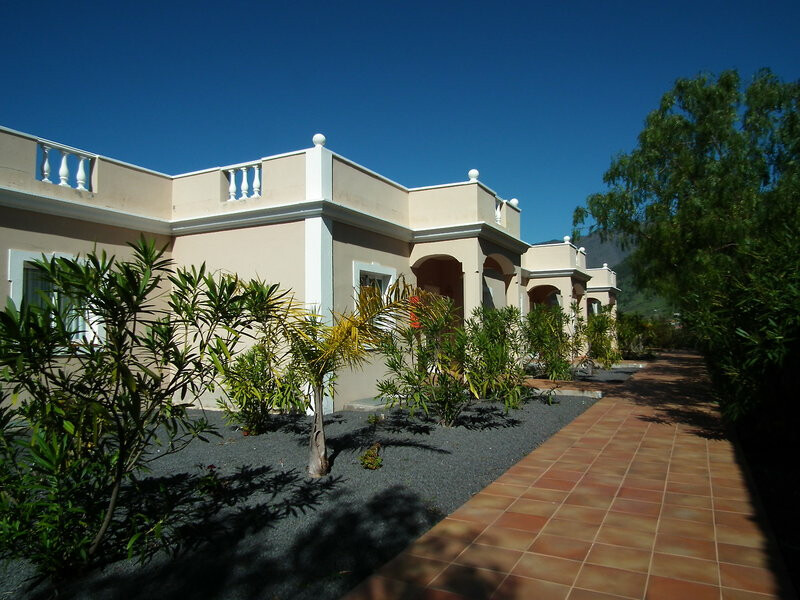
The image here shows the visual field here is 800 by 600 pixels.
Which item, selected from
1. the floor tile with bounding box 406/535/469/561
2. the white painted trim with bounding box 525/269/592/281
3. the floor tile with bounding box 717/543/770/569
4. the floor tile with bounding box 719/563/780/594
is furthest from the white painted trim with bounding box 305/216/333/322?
the white painted trim with bounding box 525/269/592/281

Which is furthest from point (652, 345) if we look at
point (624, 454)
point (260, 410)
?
point (260, 410)

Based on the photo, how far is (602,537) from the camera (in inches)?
159

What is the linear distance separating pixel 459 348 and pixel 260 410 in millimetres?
2993

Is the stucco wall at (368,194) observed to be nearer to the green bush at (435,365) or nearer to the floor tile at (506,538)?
the green bush at (435,365)

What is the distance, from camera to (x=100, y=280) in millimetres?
3164

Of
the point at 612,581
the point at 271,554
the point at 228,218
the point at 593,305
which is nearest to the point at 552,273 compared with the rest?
the point at 593,305

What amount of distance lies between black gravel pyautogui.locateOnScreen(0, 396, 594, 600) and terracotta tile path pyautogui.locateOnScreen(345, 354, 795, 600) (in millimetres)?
288

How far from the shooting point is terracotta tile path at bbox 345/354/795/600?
10.8ft

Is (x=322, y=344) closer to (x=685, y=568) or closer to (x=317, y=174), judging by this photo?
(x=685, y=568)

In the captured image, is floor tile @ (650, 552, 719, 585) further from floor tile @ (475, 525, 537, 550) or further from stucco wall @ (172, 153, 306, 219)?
stucco wall @ (172, 153, 306, 219)

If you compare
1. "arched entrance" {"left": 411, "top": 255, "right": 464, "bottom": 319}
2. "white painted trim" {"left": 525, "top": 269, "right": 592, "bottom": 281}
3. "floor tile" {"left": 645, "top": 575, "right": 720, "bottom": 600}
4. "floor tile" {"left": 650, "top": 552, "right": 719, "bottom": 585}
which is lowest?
"floor tile" {"left": 645, "top": 575, "right": 720, "bottom": 600}

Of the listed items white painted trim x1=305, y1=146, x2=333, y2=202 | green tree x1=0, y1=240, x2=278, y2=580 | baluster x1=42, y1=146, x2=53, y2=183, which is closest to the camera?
green tree x1=0, y1=240, x2=278, y2=580

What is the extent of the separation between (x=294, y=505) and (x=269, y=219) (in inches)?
244

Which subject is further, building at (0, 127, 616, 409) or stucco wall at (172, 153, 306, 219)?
stucco wall at (172, 153, 306, 219)
